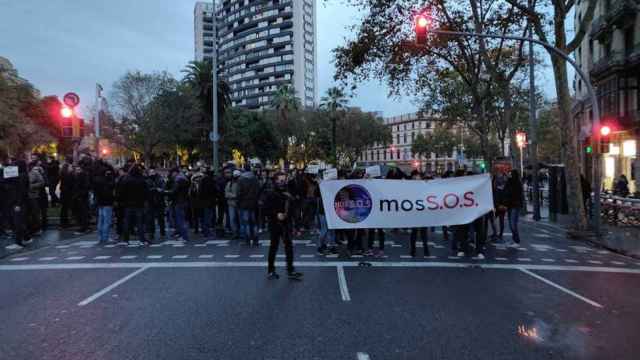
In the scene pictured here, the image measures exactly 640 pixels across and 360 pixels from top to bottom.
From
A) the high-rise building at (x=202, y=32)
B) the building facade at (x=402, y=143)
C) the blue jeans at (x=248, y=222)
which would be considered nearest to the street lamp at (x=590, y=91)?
the blue jeans at (x=248, y=222)

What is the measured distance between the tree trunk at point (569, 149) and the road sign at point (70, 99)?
48.1 feet

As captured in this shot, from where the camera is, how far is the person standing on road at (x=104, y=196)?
13.2 m

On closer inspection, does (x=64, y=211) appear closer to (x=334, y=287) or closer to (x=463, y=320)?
(x=334, y=287)

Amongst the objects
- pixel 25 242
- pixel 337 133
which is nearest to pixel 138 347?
pixel 25 242

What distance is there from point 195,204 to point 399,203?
21.7 feet

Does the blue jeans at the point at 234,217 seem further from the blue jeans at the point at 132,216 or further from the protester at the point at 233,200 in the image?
the blue jeans at the point at 132,216

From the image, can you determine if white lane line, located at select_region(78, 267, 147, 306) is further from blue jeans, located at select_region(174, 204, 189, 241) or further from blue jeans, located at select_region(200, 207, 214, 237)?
blue jeans, located at select_region(200, 207, 214, 237)

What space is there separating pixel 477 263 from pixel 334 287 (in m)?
3.71

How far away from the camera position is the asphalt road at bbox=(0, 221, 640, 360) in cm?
539

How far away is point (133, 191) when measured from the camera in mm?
12945

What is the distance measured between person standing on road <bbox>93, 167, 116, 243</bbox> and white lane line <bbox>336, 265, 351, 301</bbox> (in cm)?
664

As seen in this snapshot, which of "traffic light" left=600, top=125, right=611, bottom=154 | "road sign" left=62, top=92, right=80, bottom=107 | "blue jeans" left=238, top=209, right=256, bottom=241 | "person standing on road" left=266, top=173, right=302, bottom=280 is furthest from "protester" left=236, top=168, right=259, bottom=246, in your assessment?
"traffic light" left=600, top=125, right=611, bottom=154

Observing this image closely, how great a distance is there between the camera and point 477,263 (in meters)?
10.6

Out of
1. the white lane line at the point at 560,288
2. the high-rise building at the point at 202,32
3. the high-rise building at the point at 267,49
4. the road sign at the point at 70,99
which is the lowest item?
the white lane line at the point at 560,288
